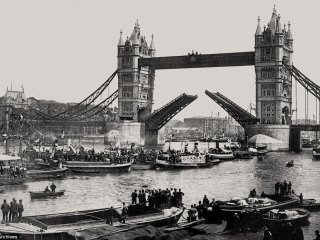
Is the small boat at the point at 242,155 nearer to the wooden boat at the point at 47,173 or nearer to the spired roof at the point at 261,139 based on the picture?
the spired roof at the point at 261,139

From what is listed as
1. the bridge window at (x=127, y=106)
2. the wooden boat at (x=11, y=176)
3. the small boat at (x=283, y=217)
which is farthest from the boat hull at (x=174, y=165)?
the bridge window at (x=127, y=106)

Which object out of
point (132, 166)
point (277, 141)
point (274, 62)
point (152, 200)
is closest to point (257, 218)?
point (152, 200)

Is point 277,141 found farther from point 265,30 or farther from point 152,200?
point 152,200

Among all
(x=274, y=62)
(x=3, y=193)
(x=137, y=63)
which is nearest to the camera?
(x=3, y=193)

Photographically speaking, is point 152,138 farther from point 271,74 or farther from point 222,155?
point 222,155

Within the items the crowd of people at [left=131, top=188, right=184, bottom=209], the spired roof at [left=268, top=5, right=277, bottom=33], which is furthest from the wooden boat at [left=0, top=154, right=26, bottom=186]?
the spired roof at [left=268, top=5, right=277, bottom=33]

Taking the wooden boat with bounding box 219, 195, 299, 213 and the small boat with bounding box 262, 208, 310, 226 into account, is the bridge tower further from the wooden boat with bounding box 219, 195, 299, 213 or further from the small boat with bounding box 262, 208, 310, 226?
the small boat with bounding box 262, 208, 310, 226

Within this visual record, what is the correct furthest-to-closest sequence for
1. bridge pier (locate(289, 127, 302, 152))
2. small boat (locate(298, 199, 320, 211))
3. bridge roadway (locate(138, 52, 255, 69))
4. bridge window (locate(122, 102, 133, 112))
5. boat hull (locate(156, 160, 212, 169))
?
bridge window (locate(122, 102, 133, 112))
bridge pier (locate(289, 127, 302, 152))
bridge roadway (locate(138, 52, 255, 69))
boat hull (locate(156, 160, 212, 169))
small boat (locate(298, 199, 320, 211))
